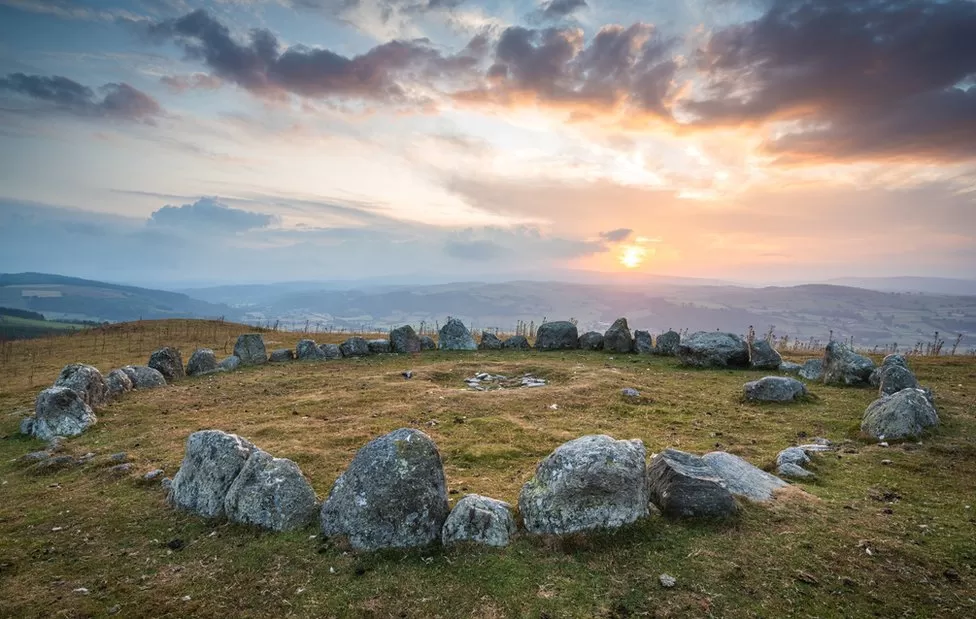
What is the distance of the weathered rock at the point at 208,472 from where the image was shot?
10.7m

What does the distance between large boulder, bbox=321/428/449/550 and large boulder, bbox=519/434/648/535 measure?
188 centimetres

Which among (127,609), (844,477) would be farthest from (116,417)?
(844,477)

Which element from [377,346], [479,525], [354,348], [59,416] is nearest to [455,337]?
[377,346]

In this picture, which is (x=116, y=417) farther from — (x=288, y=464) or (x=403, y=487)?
(x=403, y=487)

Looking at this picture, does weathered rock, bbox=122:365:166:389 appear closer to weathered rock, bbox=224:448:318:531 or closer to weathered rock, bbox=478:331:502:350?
weathered rock, bbox=224:448:318:531

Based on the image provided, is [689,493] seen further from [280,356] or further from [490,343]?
[280,356]

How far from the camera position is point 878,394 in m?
20.4

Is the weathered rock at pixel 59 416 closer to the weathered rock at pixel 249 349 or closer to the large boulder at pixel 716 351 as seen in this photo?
the weathered rock at pixel 249 349

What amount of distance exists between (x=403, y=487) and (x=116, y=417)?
15.8 meters

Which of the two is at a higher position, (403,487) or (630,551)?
(403,487)

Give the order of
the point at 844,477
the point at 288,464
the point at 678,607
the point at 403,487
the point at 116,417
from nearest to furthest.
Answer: the point at 678,607
the point at 403,487
the point at 288,464
the point at 844,477
the point at 116,417

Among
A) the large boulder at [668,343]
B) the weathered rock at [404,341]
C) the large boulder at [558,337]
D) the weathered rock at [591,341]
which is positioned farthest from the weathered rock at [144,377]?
the large boulder at [668,343]

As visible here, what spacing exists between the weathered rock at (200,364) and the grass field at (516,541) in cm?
796

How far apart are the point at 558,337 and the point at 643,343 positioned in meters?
5.68
